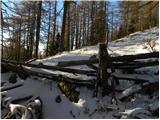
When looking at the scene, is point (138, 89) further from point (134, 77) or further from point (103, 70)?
point (103, 70)

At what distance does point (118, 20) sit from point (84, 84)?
31.4 m

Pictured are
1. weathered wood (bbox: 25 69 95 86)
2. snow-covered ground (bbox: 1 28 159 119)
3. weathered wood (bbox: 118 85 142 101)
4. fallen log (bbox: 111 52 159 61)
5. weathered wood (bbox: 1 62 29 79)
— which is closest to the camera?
snow-covered ground (bbox: 1 28 159 119)

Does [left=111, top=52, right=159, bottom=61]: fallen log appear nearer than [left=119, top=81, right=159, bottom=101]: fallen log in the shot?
No

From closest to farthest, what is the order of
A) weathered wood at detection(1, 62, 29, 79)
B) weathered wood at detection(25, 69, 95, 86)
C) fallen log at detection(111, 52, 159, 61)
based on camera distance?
fallen log at detection(111, 52, 159, 61)
weathered wood at detection(25, 69, 95, 86)
weathered wood at detection(1, 62, 29, 79)

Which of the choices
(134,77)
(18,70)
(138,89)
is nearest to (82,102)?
(138,89)

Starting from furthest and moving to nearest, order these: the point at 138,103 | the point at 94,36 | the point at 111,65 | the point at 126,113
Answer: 1. the point at 94,36
2. the point at 111,65
3. the point at 138,103
4. the point at 126,113

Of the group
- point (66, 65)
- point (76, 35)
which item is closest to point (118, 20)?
point (76, 35)

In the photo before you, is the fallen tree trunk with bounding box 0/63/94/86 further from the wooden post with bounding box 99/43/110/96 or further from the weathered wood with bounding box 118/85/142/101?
the weathered wood with bounding box 118/85/142/101

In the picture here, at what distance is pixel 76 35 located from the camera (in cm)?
3981

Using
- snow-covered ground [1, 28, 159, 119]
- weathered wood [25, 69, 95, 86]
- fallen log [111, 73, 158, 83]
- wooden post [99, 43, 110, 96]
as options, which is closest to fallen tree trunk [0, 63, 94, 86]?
weathered wood [25, 69, 95, 86]

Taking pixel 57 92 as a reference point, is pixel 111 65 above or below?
above

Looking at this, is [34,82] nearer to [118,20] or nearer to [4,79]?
[4,79]

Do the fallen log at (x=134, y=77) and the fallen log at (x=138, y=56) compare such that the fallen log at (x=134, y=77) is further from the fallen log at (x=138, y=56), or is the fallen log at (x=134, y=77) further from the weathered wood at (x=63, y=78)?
the weathered wood at (x=63, y=78)

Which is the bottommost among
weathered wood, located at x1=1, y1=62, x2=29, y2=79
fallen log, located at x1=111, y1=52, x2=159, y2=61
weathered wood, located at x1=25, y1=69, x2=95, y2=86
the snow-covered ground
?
the snow-covered ground
